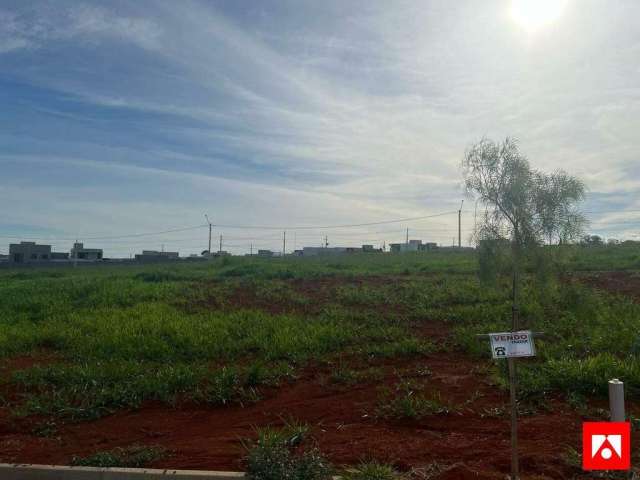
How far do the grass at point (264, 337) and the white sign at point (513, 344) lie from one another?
1673 mm

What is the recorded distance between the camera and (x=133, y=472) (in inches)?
167

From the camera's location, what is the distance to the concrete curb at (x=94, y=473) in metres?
4.11

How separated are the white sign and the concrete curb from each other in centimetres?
210

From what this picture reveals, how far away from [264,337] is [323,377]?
78.7 inches

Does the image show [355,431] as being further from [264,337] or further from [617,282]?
[617,282]

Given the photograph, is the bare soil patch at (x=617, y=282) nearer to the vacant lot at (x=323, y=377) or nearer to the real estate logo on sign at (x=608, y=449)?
the vacant lot at (x=323, y=377)

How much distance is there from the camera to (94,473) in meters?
4.30

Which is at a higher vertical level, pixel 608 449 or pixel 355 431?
pixel 608 449

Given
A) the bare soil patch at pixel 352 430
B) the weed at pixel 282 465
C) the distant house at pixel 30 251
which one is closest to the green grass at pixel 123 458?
the bare soil patch at pixel 352 430

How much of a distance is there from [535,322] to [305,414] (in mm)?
3977

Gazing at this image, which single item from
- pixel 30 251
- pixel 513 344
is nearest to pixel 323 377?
pixel 513 344

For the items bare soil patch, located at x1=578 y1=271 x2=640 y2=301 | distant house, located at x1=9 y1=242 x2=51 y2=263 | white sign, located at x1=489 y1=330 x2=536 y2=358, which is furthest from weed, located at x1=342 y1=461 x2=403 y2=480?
distant house, located at x1=9 y1=242 x2=51 y2=263

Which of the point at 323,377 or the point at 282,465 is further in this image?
the point at 323,377

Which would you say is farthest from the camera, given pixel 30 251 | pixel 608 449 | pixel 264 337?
pixel 30 251
